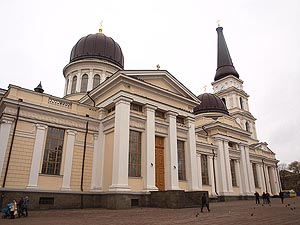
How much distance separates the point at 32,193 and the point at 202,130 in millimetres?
22503

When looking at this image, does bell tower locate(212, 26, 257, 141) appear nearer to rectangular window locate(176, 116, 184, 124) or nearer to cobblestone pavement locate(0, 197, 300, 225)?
rectangular window locate(176, 116, 184, 124)

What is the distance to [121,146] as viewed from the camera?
59.5 feet

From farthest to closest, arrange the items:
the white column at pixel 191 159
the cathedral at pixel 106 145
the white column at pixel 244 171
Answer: the white column at pixel 244 171
the white column at pixel 191 159
the cathedral at pixel 106 145

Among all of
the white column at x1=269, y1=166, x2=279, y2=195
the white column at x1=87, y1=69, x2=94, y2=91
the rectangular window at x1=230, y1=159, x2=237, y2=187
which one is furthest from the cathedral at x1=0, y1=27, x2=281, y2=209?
the white column at x1=269, y1=166, x2=279, y2=195

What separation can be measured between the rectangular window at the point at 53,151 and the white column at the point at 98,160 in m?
2.88

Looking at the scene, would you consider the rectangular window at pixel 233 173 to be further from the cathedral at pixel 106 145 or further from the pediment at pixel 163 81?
the pediment at pixel 163 81

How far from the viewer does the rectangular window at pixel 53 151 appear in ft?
57.8

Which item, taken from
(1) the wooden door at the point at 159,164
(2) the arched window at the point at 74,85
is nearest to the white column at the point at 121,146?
(1) the wooden door at the point at 159,164

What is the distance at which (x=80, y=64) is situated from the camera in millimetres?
29547

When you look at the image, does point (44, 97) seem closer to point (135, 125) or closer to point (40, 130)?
point (40, 130)

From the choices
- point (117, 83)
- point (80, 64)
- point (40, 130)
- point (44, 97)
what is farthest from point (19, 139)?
point (80, 64)

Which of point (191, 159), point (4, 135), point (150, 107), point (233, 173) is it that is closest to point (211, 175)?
point (233, 173)

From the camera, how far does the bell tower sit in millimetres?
51031

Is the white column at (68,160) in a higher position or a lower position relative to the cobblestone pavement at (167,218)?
higher
